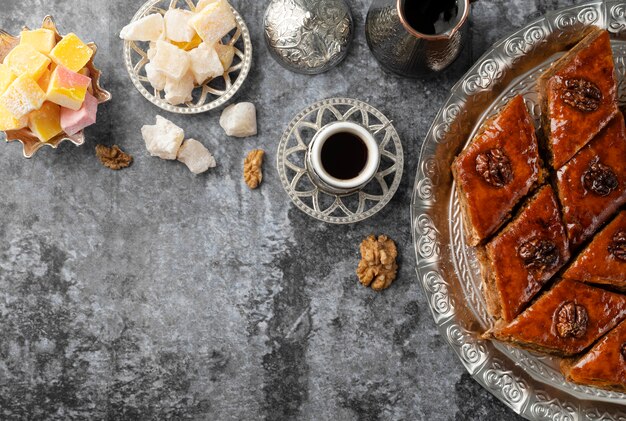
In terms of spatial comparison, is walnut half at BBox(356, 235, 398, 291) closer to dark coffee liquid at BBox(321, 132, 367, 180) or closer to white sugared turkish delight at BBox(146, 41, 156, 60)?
dark coffee liquid at BBox(321, 132, 367, 180)

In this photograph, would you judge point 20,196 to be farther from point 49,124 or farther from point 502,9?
point 502,9

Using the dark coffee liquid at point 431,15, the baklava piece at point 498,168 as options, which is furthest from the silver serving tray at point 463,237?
the dark coffee liquid at point 431,15

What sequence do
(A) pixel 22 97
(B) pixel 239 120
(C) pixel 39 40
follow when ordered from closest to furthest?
(A) pixel 22 97 < (C) pixel 39 40 < (B) pixel 239 120

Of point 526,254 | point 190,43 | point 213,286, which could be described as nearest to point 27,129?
point 190,43

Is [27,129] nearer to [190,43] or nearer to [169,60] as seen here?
[169,60]

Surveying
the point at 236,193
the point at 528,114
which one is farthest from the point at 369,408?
the point at 528,114

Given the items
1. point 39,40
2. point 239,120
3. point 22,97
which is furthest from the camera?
point 239,120

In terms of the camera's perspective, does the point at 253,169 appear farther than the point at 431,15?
Yes

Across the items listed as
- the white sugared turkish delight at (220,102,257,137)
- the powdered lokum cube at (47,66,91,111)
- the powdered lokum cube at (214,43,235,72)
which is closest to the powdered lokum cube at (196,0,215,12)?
the powdered lokum cube at (214,43,235,72)

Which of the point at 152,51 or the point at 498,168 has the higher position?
the point at 498,168
